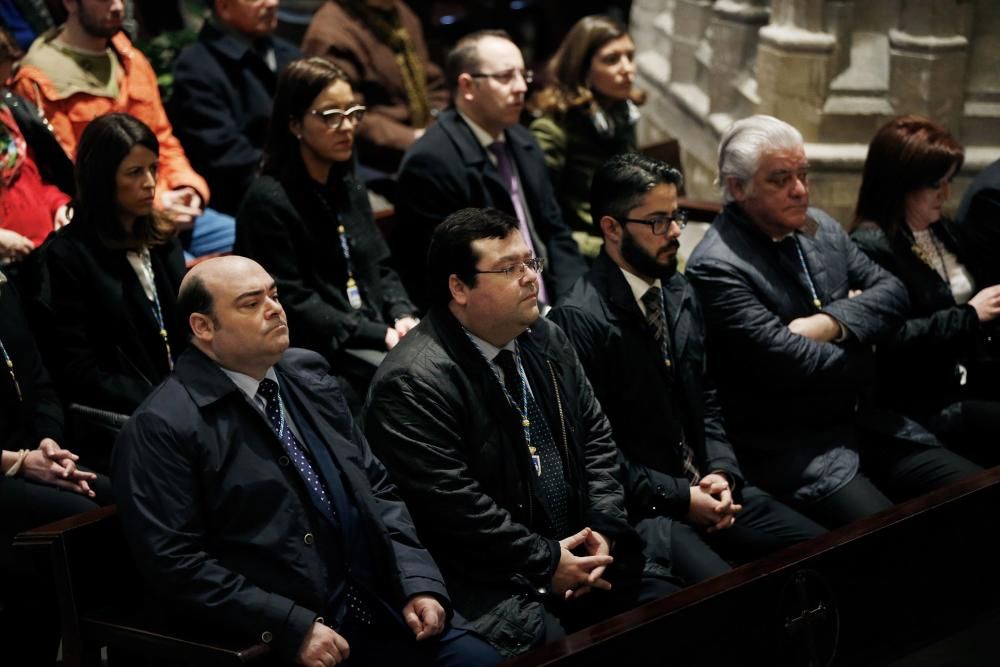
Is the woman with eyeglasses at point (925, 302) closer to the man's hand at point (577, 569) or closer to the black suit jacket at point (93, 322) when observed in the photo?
the man's hand at point (577, 569)

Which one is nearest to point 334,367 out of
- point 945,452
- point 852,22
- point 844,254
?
point 844,254

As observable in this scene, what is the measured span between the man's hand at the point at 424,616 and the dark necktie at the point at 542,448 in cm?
42

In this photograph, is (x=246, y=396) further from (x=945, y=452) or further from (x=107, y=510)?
(x=945, y=452)

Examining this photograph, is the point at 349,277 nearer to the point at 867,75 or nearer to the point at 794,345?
the point at 794,345

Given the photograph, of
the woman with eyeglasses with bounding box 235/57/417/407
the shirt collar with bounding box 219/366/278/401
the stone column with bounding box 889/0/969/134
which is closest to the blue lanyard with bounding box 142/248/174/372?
the woman with eyeglasses with bounding box 235/57/417/407

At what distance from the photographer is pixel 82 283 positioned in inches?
133

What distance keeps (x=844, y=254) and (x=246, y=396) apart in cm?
192

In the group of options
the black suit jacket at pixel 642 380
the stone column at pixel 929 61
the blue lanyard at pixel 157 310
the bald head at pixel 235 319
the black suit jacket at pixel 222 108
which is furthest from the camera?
the stone column at pixel 929 61

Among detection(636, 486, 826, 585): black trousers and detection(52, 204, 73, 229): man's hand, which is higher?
detection(52, 204, 73, 229): man's hand

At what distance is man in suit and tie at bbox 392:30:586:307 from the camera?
13.6 ft

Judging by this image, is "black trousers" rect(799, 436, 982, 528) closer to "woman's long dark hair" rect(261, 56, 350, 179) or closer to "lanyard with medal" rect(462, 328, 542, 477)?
"lanyard with medal" rect(462, 328, 542, 477)

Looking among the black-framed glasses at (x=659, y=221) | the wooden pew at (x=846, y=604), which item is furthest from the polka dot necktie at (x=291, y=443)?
the black-framed glasses at (x=659, y=221)

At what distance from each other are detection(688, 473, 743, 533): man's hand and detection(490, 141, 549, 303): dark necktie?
114 centimetres

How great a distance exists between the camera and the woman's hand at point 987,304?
3.89 meters
